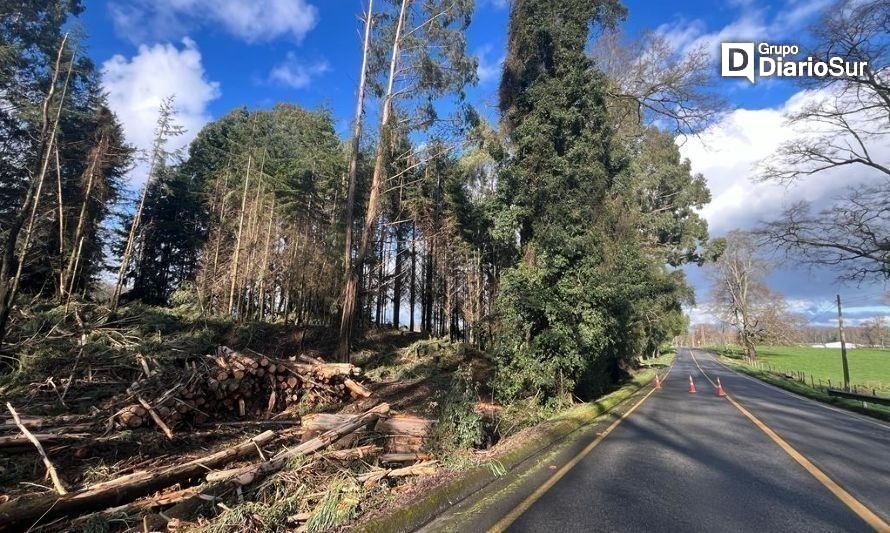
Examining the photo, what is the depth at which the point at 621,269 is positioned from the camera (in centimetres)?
1465

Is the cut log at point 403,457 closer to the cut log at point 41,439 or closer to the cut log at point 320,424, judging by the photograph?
the cut log at point 320,424

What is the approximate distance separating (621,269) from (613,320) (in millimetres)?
1938

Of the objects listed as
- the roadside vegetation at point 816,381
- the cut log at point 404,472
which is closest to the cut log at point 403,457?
the cut log at point 404,472

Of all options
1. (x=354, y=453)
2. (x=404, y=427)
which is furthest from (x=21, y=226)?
(x=354, y=453)

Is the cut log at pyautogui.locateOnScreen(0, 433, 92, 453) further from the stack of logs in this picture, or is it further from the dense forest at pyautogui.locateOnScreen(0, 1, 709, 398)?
the dense forest at pyautogui.locateOnScreen(0, 1, 709, 398)

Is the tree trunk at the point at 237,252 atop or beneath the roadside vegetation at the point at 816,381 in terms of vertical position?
atop

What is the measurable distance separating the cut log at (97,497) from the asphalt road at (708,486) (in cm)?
336

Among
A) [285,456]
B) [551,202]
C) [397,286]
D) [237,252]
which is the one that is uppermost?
[237,252]

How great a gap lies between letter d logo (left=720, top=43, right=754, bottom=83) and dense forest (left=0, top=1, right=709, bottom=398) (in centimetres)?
368

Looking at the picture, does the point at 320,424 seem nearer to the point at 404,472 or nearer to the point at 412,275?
the point at 404,472

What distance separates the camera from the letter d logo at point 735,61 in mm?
14062

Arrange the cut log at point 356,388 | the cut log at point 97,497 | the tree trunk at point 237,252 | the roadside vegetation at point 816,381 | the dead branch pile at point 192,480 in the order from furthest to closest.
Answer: the tree trunk at point 237,252
the roadside vegetation at point 816,381
the cut log at point 356,388
the dead branch pile at point 192,480
the cut log at point 97,497

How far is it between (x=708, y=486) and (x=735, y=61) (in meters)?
14.1

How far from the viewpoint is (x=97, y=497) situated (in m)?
4.71
